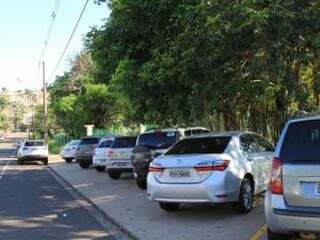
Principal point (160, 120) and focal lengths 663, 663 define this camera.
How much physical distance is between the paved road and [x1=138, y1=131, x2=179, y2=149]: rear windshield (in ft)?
8.32

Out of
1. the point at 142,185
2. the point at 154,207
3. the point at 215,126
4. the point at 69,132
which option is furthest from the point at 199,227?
the point at 69,132

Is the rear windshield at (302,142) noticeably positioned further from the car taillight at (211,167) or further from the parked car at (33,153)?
the parked car at (33,153)

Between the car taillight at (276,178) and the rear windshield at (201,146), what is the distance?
4.27 meters

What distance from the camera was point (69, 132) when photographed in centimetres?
6838

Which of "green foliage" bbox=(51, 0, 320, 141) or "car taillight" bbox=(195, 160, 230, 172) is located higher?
"green foliage" bbox=(51, 0, 320, 141)

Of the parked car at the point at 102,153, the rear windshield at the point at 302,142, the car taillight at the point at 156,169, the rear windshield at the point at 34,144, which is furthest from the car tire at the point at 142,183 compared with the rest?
the rear windshield at the point at 34,144

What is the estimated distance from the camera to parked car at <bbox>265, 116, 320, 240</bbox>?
7.57 meters

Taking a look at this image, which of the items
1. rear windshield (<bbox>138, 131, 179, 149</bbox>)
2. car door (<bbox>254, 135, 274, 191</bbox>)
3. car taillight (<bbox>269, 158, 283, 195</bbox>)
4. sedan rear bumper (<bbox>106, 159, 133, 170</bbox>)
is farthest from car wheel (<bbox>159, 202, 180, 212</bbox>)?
sedan rear bumper (<bbox>106, 159, 133, 170</bbox>)

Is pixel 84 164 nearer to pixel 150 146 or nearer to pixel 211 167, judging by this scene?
pixel 150 146

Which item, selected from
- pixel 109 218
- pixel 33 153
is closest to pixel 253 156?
pixel 109 218

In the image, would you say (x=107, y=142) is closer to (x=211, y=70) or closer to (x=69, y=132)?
(x=211, y=70)

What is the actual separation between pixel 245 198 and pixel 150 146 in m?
6.04

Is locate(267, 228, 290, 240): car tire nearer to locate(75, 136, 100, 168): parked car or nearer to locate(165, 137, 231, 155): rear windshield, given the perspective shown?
locate(165, 137, 231, 155): rear windshield

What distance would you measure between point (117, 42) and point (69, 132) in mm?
48067
